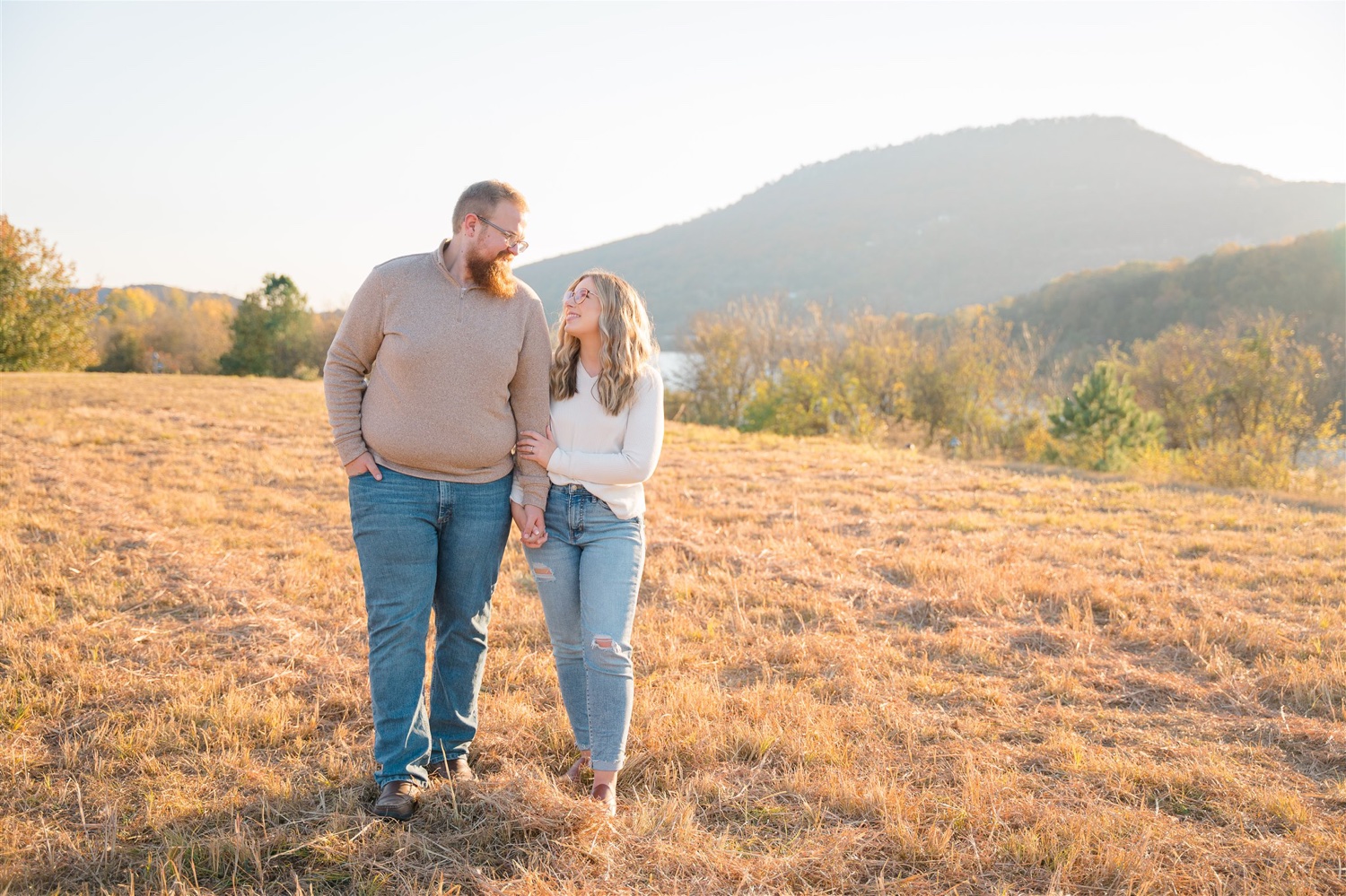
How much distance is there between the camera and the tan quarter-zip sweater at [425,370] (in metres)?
3.02

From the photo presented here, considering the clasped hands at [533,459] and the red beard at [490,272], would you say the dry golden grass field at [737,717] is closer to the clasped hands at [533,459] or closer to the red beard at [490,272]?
the clasped hands at [533,459]

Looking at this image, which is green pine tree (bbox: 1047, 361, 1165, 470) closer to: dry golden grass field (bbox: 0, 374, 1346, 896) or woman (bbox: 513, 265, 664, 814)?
dry golden grass field (bbox: 0, 374, 1346, 896)

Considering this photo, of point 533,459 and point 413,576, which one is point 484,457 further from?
point 413,576

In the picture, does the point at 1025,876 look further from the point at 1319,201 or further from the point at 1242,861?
the point at 1319,201

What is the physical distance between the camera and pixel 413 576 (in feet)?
10.2

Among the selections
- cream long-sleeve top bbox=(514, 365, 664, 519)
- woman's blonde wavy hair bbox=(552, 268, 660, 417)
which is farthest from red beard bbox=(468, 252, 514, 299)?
cream long-sleeve top bbox=(514, 365, 664, 519)

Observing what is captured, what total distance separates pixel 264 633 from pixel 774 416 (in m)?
19.1

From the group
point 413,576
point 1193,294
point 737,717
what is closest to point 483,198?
point 413,576

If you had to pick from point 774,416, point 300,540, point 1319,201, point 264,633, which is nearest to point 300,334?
point 774,416

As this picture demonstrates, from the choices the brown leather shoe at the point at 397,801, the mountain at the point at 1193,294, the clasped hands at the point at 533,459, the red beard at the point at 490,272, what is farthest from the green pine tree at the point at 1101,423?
the mountain at the point at 1193,294

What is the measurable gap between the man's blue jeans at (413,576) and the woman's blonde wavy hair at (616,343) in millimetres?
505

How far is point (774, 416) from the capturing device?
76.6ft

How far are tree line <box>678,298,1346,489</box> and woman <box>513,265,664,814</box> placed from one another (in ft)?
50.5

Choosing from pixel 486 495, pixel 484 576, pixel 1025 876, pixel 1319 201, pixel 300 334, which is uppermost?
pixel 1319 201
